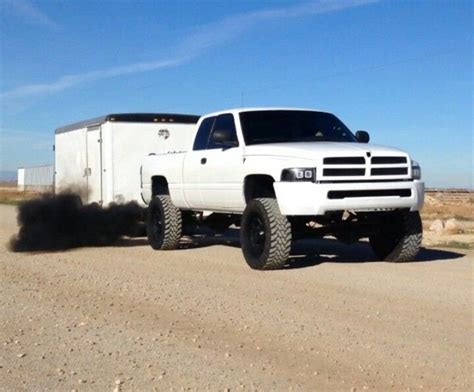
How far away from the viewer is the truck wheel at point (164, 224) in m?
12.6

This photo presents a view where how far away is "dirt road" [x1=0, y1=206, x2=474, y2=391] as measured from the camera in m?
5.36

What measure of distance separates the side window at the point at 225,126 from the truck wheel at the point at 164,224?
1.52 meters

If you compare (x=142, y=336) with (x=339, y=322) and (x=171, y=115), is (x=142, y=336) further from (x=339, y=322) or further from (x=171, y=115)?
(x=171, y=115)

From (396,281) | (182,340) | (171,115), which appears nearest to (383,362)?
(182,340)

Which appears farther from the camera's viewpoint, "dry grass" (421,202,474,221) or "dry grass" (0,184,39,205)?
"dry grass" (421,202,474,221)

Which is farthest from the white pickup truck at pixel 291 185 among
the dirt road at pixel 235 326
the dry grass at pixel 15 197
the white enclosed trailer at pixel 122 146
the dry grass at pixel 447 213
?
the dry grass at pixel 447 213

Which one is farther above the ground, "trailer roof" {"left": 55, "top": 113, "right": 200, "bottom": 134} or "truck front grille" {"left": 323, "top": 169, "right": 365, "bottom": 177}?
"trailer roof" {"left": 55, "top": 113, "right": 200, "bottom": 134}

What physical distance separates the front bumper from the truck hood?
0.38 m

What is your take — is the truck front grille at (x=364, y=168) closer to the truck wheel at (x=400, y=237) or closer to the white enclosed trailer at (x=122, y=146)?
the truck wheel at (x=400, y=237)

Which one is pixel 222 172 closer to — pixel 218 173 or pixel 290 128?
pixel 218 173

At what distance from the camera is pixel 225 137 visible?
439 inches

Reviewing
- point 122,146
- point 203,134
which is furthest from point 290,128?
point 122,146

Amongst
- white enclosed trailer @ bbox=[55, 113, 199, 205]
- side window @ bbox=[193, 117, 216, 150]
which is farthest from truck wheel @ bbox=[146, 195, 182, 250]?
white enclosed trailer @ bbox=[55, 113, 199, 205]

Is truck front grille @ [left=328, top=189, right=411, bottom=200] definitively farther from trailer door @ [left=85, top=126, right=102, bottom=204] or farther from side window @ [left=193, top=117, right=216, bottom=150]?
trailer door @ [left=85, top=126, right=102, bottom=204]
